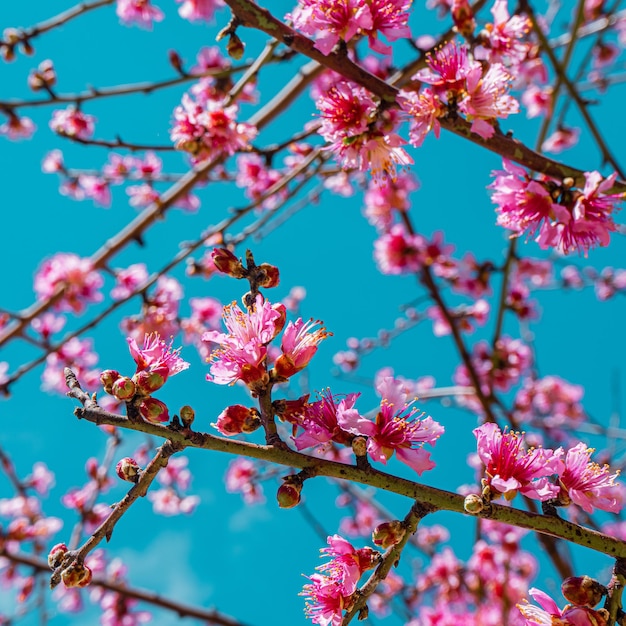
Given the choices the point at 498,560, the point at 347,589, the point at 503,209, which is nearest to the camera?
the point at 347,589

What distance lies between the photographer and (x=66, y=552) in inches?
49.6

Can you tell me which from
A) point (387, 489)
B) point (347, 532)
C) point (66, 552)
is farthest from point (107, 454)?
point (347, 532)

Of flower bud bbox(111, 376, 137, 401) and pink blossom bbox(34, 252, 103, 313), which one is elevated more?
pink blossom bbox(34, 252, 103, 313)

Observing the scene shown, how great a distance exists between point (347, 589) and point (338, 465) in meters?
0.35

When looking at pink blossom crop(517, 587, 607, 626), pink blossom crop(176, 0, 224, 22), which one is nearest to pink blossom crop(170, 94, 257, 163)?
pink blossom crop(176, 0, 224, 22)

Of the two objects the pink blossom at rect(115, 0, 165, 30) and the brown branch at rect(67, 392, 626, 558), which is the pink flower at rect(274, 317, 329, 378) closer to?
the brown branch at rect(67, 392, 626, 558)

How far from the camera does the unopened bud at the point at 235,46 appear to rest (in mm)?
1985

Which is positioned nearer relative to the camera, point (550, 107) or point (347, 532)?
point (550, 107)

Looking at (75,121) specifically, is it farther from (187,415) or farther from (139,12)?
(187,415)

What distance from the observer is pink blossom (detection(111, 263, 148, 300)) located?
480 centimetres

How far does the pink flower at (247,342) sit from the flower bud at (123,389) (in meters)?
0.22

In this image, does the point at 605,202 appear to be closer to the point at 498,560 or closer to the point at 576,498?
the point at 576,498

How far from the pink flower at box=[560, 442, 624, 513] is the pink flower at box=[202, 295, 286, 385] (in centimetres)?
80

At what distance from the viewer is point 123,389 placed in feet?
4.19
